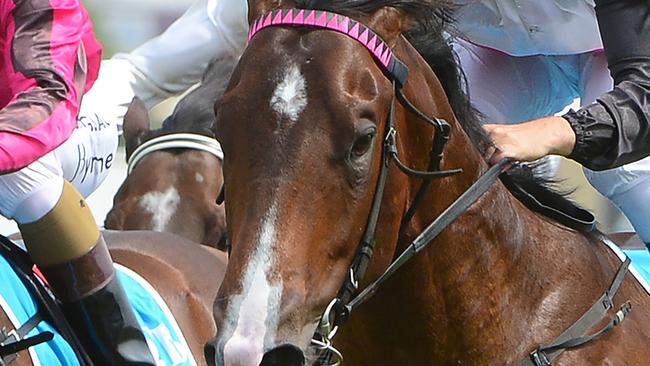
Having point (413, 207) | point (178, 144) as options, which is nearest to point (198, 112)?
point (178, 144)

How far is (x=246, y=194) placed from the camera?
5.81 feet

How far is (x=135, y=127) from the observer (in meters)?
4.58

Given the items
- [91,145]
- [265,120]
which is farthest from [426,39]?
[91,145]

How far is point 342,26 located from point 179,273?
1646 mm

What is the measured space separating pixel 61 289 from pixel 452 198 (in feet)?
3.36

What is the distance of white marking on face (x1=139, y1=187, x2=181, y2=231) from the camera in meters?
4.27

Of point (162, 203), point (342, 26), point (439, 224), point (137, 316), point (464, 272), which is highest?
point (342, 26)

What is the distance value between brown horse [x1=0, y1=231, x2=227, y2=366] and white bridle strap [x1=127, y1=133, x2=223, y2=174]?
794mm

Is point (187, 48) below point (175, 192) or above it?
above

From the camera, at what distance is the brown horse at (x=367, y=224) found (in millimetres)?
1740

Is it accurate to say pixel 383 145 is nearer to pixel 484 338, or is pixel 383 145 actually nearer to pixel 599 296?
pixel 484 338

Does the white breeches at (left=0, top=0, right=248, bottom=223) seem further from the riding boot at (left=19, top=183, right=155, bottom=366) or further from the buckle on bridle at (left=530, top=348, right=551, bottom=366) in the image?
the buckle on bridle at (left=530, top=348, right=551, bottom=366)

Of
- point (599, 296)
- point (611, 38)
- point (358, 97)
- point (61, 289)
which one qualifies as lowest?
point (61, 289)

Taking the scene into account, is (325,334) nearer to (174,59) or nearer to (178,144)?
(174,59)
